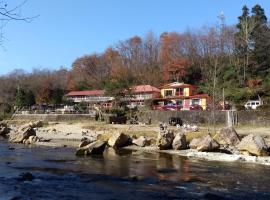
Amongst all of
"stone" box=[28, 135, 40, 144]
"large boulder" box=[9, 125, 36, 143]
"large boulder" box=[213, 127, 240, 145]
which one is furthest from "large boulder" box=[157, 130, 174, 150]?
"large boulder" box=[9, 125, 36, 143]

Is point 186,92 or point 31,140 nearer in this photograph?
point 31,140

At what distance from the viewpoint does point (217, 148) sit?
1183 inches

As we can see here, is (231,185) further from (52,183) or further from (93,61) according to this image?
(93,61)

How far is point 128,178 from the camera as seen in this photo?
65.2ft

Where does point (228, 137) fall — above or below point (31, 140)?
above

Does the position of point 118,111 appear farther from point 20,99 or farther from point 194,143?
point 194,143

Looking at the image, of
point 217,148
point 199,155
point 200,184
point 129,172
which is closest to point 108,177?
point 129,172

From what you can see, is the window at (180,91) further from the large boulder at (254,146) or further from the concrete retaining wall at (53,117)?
the large boulder at (254,146)

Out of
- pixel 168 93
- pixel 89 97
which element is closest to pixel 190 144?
pixel 168 93

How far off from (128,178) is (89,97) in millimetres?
73629

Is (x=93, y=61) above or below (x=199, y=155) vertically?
above

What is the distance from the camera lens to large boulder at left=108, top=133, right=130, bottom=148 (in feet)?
114

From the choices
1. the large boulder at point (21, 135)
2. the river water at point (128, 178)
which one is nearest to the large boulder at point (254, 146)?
the river water at point (128, 178)

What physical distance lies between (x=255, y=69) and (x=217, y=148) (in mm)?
46593
